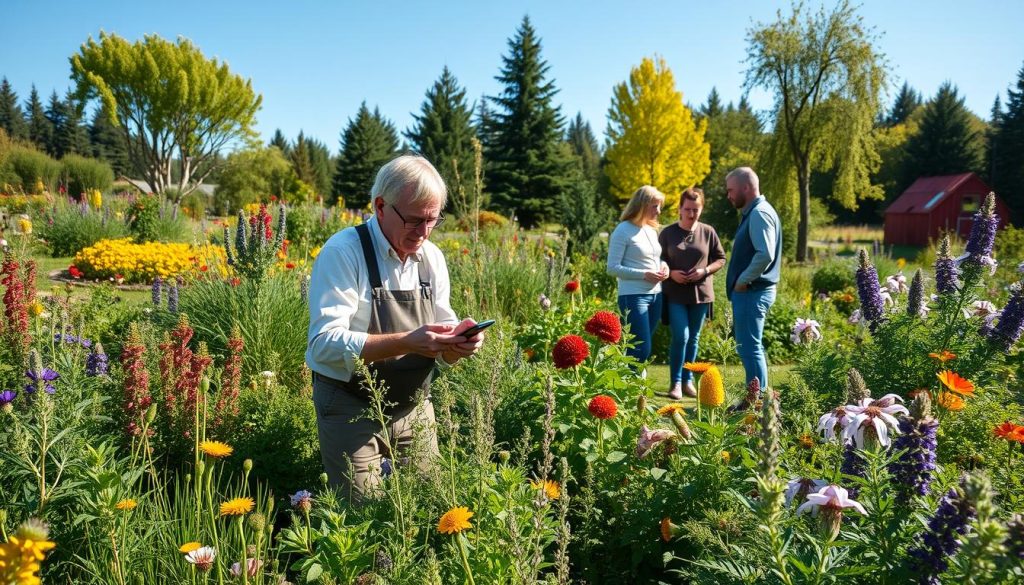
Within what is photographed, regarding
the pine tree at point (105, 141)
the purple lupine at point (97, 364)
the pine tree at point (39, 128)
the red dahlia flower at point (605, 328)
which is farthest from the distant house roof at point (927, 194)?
the pine tree at point (39, 128)

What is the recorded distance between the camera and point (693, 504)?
213cm

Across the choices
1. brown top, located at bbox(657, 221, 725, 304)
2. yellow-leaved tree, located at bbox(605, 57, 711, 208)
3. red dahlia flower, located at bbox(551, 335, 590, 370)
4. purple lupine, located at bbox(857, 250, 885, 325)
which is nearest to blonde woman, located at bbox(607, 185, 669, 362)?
brown top, located at bbox(657, 221, 725, 304)

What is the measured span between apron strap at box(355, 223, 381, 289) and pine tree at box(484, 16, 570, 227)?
93.3 feet

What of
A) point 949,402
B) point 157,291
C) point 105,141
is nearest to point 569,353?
point 949,402

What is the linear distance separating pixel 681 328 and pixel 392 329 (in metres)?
3.48

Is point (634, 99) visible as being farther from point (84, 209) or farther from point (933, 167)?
point (933, 167)

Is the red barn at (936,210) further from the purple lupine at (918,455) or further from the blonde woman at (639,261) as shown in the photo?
the purple lupine at (918,455)

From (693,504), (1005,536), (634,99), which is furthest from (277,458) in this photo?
(634,99)

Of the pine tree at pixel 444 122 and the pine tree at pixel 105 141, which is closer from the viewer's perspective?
the pine tree at pixel 444 122

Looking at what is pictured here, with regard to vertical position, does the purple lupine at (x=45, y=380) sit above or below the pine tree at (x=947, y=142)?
below

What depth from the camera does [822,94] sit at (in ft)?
72.2

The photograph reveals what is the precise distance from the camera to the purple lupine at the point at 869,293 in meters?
3.38

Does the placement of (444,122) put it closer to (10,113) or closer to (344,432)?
(344,432)

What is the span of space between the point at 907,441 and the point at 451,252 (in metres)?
6.44
